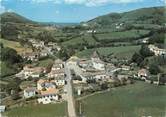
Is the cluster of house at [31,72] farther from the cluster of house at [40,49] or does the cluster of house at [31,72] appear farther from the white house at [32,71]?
the cluster of house at [40,49]

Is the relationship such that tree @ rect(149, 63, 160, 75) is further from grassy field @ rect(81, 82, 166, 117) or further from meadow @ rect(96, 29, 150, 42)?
meadow @ rect(96, 29, 150, 42)

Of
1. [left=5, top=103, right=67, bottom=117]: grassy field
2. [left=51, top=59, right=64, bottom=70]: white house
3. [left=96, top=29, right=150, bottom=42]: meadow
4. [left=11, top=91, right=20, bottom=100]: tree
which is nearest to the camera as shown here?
[left=5, top=103, right=67, bottom=117]: grassy field

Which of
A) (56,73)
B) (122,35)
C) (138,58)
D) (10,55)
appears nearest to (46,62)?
(56,73)

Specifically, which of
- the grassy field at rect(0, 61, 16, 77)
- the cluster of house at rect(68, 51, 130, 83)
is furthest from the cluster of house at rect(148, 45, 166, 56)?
the grassy field at rect(0, 61, 16, 77)

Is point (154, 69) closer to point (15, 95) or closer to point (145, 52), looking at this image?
point (145, 52)

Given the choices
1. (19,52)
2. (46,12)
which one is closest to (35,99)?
(19,52)

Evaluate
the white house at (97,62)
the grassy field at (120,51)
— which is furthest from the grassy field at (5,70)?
the grassy field at (120,51)
